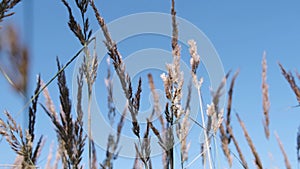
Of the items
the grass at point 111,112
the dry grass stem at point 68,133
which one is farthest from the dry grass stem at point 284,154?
the dry grass stem at point 68,133

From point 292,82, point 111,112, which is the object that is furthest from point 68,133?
point 292,82

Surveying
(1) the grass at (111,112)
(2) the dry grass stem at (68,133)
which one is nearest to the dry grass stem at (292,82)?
(1) the grass at (111,112)

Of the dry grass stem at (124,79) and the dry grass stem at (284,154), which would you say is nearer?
the dry grass stem at (284,154)

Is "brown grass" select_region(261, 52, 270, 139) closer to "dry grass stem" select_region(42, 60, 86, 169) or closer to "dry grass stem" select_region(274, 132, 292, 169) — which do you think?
"dry grass stem" select_region(274, 132, 292, 169)

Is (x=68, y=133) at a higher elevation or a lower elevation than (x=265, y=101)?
lower

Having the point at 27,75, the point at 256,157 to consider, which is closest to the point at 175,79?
the point at 256,157

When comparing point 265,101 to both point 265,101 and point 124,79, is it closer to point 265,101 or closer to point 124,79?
point 265,101

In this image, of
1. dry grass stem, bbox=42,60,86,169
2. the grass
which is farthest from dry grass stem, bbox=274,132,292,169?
dry grass stem, bbox=42,60,86,169

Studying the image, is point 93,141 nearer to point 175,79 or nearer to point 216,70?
point 175,79

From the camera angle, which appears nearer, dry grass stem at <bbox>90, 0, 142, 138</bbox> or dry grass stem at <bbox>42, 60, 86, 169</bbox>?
dry grass stem at <bbox>42, 60, 86, 169</bbox>

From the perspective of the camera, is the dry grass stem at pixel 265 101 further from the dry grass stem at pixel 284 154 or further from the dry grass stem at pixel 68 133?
the dry grass stem at pixel 68 133

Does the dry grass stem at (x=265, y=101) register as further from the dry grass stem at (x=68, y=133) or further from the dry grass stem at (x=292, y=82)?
the dry grass stem at (x=68, y=133)

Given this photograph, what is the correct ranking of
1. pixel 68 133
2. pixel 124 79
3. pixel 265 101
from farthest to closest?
pixel 124 79 → pixel 265 101 → pixel 68 133

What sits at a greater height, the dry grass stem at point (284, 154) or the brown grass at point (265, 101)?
the brown grass at point (265, 101)
